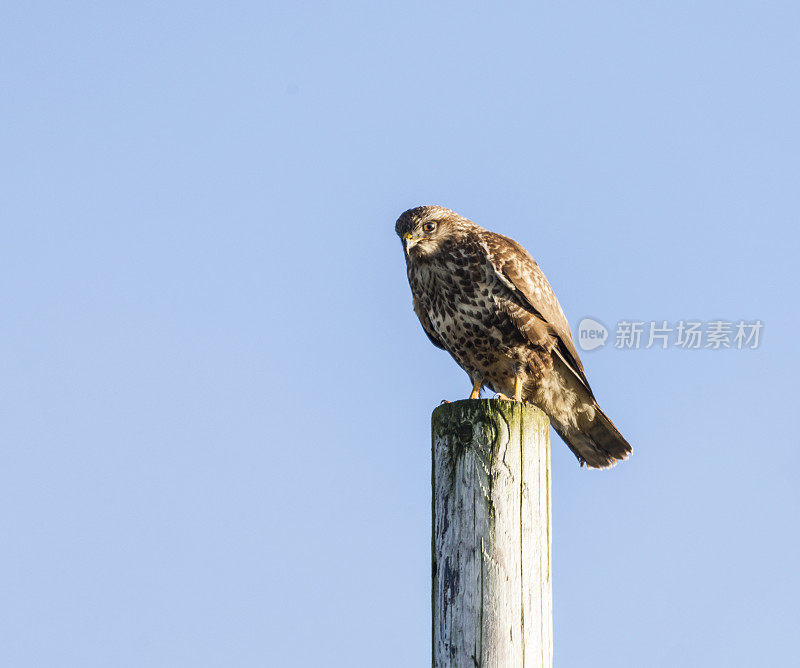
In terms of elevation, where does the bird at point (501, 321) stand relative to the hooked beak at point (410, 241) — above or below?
below

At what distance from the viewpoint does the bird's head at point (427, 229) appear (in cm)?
611

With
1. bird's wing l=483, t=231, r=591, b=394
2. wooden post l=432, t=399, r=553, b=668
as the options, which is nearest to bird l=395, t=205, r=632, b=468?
bird's wing l=483, t=231, r=591, b=394

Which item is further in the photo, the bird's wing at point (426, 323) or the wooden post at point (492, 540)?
the bird's wing at point (426, 323)

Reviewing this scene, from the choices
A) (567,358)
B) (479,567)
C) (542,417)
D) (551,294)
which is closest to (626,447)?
(567,358)

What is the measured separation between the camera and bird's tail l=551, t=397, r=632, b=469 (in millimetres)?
6172

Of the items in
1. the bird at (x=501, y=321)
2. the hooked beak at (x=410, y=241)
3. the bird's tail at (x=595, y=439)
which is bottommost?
the bird's tail at (x=595, y=439)

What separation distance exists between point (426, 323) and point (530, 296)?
0.77m

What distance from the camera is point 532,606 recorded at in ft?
10.8

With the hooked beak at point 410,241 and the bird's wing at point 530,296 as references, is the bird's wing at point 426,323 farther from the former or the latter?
the bird's wing at point 530,296

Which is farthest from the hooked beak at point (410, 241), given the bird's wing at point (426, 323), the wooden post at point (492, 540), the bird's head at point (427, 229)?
the wooden post at point (492, 540)

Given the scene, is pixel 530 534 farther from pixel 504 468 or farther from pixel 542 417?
pixel 542 417

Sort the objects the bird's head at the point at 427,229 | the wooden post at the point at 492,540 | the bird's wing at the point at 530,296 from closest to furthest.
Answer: the wooden post at the point at 492,540 → the bird's wing at the point at 530,296 → the bird's head at the point at 427,229

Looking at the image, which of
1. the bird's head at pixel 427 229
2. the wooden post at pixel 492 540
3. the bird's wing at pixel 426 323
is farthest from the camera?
the bird's wing at pixel 426 323

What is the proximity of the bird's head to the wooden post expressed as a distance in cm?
268
